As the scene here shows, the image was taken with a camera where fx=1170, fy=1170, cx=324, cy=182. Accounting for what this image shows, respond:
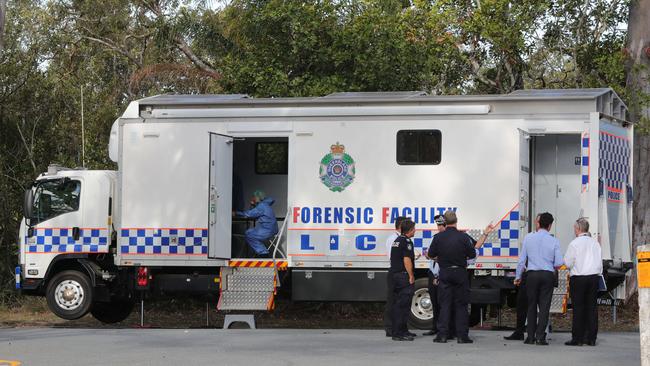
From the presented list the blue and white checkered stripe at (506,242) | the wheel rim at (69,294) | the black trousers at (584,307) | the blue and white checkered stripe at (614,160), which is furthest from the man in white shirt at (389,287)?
the wheel rim at (69,294)

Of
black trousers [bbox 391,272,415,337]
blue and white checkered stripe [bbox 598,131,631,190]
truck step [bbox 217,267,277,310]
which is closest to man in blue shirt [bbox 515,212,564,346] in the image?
black trousers [bbox 391,272,415,337]

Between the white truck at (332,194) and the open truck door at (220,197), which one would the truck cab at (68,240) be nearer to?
the white truck at (332,194)

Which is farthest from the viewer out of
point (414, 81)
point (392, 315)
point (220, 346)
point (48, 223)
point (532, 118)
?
point (414, 81)

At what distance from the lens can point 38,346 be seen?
14.0 m

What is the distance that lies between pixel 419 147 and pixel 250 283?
3.29m

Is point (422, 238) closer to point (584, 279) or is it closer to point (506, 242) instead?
point (506, 242)

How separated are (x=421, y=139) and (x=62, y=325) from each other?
7.09m

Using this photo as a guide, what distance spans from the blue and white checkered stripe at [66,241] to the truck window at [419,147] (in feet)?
16.2

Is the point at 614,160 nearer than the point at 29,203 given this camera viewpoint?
Yes

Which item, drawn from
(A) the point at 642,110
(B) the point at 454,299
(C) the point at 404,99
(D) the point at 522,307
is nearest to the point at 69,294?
(C) the point at 404,99

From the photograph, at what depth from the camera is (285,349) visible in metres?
13.5

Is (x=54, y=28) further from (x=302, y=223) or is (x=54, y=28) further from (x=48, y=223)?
(x=302, y=223)

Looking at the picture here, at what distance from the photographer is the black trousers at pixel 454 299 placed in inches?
571

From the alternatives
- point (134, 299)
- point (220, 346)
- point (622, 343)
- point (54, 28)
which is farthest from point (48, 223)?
point (54, 28)
